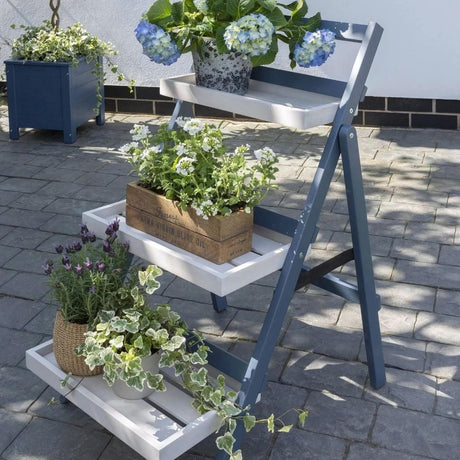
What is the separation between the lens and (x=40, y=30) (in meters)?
6.46

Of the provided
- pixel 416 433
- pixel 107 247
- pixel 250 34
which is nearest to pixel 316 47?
pixel 250 34

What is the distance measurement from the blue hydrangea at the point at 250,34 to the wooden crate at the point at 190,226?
52 cm

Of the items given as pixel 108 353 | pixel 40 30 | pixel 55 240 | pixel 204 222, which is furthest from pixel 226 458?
pixel 40 30

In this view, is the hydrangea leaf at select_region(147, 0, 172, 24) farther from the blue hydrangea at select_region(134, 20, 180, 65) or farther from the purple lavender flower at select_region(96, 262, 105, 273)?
the purple lavender flower at select_region(96, 262, 105, 273)

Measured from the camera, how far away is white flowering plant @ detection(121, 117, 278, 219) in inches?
104

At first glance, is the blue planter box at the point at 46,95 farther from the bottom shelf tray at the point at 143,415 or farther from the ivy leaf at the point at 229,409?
the ivy leaf at the point at 229,409

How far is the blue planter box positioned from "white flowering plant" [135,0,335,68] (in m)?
3.51

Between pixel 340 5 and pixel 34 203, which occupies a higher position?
pixel 340 5

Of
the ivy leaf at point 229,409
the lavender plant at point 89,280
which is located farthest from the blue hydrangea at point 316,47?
the ivy leaf at point 229,409

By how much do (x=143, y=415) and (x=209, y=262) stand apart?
53cm

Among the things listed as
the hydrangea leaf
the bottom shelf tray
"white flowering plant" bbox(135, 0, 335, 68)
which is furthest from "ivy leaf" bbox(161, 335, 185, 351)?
the hydrangea leaf

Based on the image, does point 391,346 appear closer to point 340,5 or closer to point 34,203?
point 34,203

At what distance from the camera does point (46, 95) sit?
6.21 metres

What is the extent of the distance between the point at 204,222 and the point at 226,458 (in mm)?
759
